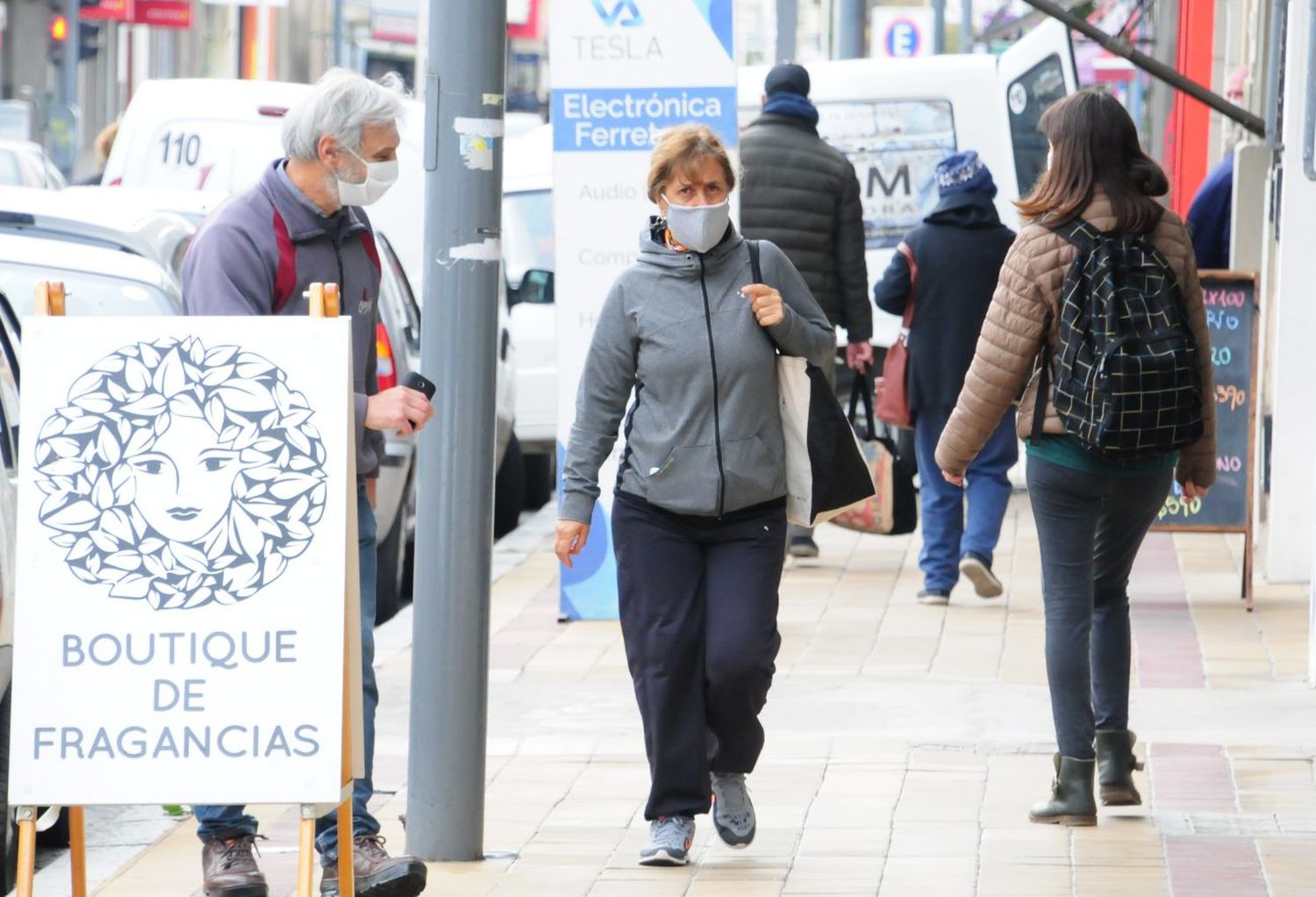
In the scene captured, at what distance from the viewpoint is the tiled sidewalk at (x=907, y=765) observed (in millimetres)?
5906

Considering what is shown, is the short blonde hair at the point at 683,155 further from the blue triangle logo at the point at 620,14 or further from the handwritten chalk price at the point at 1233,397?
the handwritten chalk price at the point at 1233,397

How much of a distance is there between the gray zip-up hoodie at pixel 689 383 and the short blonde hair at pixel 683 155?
0.44 feet

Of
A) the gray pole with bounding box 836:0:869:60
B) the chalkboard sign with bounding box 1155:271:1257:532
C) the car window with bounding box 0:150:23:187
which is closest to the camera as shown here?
the chalkboard sign with bounding box 1155:271:1257:532

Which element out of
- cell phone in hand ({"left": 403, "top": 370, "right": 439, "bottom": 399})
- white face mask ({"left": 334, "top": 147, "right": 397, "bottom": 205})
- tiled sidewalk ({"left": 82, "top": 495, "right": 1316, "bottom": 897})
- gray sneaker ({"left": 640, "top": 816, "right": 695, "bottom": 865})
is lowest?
tiled sidewalk ({"left": 82, "top": 495, "right": 1316, "bottom": 897})

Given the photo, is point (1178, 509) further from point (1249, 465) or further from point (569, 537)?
point (569, 537)

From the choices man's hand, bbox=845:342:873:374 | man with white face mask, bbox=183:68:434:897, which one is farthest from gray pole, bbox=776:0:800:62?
man with white face mask, bbox=183:68:434:897

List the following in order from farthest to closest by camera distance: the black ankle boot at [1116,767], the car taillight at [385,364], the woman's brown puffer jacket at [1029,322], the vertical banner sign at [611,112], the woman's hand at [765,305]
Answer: the car taillight at [385,364] < the vertical banner sign at [611,112] < the black ankle boot at [1116,767] < the woman's brown puffer jacket at [1029,322] < the woman's hand at [765,305]

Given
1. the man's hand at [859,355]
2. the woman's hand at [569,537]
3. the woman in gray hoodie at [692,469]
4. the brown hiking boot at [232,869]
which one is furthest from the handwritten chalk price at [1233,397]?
the brown hiking boot at [232,869]

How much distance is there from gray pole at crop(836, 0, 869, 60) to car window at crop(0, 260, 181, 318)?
10978mm

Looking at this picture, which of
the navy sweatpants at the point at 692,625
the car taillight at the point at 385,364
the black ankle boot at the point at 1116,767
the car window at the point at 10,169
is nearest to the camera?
the navy sweatpants at the point at 692,625

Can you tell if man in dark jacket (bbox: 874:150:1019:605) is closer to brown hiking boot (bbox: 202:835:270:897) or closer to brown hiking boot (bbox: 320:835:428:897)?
brown hiking boot (bbox: 320:835:428:897)

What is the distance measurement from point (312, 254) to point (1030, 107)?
33.3ft

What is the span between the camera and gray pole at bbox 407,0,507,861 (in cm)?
588

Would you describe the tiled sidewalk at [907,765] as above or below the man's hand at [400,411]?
below
